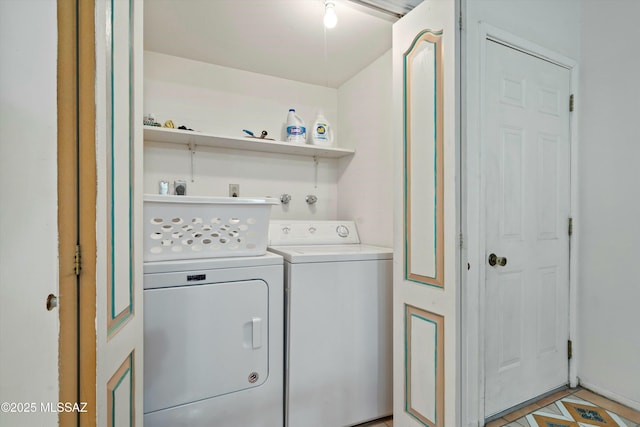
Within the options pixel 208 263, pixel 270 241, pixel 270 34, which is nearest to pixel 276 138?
pixel 270 34

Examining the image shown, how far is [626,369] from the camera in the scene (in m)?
1.76

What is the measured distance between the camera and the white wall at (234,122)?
7.13ft

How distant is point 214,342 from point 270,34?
6.07 feet

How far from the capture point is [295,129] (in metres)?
2.29

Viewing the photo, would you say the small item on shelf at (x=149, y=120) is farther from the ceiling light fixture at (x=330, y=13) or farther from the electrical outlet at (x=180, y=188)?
the ceiling light fixture at (x=330, y=13)

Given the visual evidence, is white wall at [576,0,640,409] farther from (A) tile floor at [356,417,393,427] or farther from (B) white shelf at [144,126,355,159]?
(B) white shelf at [144,126,355,159]

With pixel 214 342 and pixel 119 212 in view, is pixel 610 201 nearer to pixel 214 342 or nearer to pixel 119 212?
pixel 214 342

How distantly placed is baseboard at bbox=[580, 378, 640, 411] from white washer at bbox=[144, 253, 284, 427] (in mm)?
1955

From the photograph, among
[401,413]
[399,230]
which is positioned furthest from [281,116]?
[401,413]

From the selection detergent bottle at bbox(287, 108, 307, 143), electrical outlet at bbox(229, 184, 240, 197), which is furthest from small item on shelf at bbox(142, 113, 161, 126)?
detergent bottle at bbox(287, 108, 307, 143)

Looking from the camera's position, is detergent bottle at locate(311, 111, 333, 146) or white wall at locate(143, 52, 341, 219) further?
detergent bottle at locate(311, 111, 333, 146)

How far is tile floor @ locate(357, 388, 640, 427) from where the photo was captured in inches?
65.1

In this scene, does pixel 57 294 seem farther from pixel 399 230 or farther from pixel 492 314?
pixel 492 314

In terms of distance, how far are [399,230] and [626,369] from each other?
1592 mm
